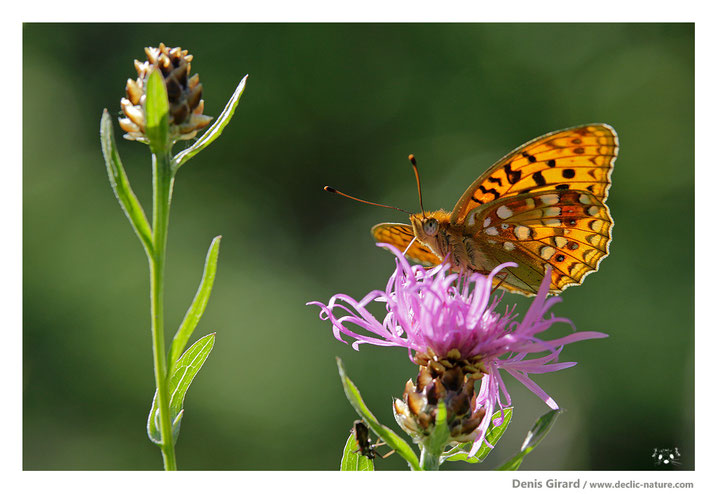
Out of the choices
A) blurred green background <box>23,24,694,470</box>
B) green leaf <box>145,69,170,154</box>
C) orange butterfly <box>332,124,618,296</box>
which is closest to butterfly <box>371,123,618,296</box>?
orange butterfly <box>332,124,618,296</box>

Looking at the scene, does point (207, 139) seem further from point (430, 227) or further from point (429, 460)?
point (430, 227)

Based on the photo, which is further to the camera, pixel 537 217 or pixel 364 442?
pixel 537 217

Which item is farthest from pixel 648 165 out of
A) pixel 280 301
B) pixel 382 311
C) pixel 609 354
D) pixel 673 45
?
pixel 280 301

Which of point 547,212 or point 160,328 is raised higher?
point 547,212

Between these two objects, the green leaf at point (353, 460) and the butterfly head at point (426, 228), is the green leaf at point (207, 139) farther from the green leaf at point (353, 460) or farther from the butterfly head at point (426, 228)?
the butterfly head at point (426, 228)

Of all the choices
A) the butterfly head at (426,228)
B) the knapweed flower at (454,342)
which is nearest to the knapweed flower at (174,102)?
the knapweed flower at (454,342)

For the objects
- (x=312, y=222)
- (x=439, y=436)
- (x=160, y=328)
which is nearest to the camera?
(x=160, y=328)

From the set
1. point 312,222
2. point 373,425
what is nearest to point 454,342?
point 373,425
